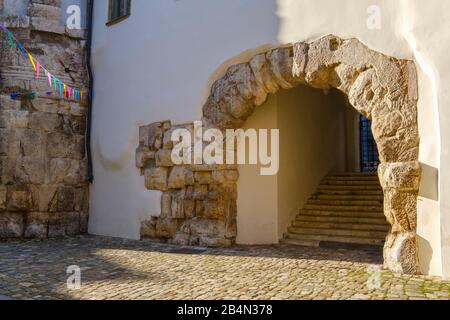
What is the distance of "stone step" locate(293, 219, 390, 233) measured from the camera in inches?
227

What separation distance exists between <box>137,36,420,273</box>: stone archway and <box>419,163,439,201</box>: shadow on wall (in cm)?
6

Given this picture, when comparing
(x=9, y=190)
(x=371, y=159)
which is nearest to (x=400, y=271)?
(x=9, y=190)

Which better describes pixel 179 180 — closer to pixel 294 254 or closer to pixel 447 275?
pixel 294 254

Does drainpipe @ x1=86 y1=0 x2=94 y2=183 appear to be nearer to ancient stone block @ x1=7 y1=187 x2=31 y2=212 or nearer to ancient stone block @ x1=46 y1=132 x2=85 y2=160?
ancient stone block @ x1=46 y1=132 x2=85 y2=160

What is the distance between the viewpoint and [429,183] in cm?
397

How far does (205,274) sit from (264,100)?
2.43 metres

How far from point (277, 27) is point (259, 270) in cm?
281

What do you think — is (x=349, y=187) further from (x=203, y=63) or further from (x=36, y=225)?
(x=36, y=225)

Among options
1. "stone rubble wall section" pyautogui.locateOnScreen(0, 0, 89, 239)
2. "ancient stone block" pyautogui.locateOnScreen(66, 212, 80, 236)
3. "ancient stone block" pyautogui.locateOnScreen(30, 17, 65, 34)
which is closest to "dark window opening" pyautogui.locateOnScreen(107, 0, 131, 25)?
"stone rubble wall section" pyautogui.locateOnScreen(0, 0, 89, 239)

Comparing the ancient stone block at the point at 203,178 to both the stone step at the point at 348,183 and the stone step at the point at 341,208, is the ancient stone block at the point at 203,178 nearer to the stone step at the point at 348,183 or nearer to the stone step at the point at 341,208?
the stone step at the point at 341,208

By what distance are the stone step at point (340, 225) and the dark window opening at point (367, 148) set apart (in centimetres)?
444

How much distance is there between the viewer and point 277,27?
16.9ft

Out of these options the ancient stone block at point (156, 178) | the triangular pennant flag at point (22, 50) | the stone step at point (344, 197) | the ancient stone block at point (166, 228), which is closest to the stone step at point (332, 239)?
the stone step at point (344, 197)

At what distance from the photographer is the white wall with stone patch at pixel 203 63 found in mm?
3943
